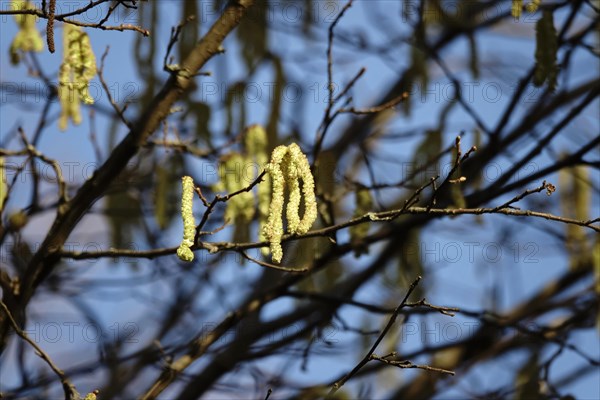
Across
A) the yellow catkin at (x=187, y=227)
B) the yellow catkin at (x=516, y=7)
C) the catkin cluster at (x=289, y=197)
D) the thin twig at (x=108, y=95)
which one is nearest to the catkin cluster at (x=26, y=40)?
the thin twig at (x=108, y=95)

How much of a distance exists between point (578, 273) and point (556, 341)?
1.26 m

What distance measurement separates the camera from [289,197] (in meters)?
2.01

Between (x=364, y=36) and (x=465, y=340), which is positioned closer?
(x=465, y=340)

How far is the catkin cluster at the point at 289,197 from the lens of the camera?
1.97 m

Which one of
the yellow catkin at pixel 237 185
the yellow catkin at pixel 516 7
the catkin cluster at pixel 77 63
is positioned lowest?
the yellow catkin at pixel 237 185

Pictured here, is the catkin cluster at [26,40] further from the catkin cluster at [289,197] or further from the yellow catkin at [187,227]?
the catkin cluster at [289,197]

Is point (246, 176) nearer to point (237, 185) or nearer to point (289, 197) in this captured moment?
point (237, 185)

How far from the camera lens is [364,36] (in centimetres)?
459

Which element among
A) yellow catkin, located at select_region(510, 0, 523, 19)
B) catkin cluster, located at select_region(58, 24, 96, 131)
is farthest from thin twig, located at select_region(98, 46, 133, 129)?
yellow catkin, located at select_region(510, 0, 523, 19)

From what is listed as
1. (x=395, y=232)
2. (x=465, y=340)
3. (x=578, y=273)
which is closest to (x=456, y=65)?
(x=578, y=273)

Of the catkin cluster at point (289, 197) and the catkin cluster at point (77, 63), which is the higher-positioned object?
the catkin cluster at point (77, 63)

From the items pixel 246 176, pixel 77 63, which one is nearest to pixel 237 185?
pixel 246 176

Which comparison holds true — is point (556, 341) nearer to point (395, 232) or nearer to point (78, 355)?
point (395, 232)

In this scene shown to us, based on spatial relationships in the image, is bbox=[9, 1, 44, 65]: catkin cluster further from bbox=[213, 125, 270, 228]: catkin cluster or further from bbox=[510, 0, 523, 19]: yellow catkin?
bbox=[510, 0, 523, 19]: yellow catkin
